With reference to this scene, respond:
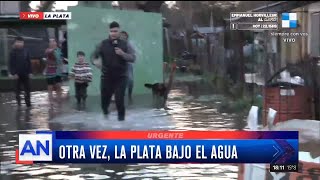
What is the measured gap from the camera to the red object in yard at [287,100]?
18.8ft

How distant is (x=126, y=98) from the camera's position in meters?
5.94

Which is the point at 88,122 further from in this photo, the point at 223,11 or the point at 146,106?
the point at 223,11

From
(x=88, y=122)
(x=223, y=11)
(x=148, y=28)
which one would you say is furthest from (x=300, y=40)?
(x=88, y=122)

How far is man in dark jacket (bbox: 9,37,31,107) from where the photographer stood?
216 inches

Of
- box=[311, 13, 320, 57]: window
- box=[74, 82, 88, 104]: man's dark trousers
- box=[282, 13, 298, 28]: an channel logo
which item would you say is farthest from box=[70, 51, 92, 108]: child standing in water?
box=[311, 13, 320, 57]: window

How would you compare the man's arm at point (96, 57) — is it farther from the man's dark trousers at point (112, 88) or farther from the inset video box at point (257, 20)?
the inset video box at point (257, 20)

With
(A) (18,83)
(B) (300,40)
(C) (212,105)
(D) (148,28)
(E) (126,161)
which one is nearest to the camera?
(E) (126,161)

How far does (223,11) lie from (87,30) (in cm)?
140

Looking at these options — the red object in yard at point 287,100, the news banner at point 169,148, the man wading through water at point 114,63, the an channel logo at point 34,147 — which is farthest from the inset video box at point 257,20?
the an channel logo at point 34,147

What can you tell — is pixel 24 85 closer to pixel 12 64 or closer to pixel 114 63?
pixel 12 64

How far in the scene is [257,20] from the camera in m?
5.04

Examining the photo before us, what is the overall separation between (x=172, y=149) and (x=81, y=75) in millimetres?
1454

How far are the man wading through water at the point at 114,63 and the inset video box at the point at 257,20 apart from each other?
4.06 feet

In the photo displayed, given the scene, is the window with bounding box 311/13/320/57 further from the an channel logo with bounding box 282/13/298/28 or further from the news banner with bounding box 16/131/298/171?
the news banner with bounding box 16/131/298/171
